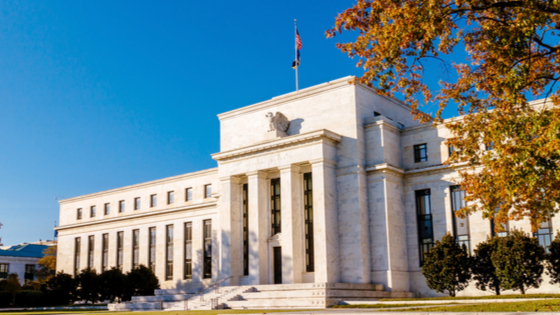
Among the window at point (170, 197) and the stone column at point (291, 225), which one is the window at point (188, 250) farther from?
the stone column at point (291, 225)

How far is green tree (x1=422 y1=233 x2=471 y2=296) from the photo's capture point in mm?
37188

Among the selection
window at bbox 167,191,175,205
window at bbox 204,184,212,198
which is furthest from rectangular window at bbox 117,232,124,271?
window at bbox 204,184,212,198

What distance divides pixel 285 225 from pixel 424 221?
1013 cm

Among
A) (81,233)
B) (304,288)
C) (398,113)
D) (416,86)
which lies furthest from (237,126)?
(81,233)

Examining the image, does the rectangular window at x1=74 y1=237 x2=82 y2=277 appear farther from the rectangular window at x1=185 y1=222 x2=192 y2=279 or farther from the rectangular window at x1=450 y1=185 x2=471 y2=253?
the rectangular window at x1=450 y1=185 x2=471 y2=253

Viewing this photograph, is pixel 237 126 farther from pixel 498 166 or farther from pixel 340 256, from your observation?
pixel 498 166

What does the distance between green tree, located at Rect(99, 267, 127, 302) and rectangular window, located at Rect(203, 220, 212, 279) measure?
7.87m

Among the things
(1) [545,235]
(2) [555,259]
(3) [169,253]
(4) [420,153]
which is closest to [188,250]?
(3) [169,253]

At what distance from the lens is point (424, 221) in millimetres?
42750

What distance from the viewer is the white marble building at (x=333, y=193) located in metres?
41.3

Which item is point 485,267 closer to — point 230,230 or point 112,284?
point 230,230

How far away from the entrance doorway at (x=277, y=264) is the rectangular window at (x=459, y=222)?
12.9 metres

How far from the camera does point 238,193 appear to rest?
46.8m

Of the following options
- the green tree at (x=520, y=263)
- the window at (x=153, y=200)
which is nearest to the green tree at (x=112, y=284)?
the window at (x=153, y=200)
